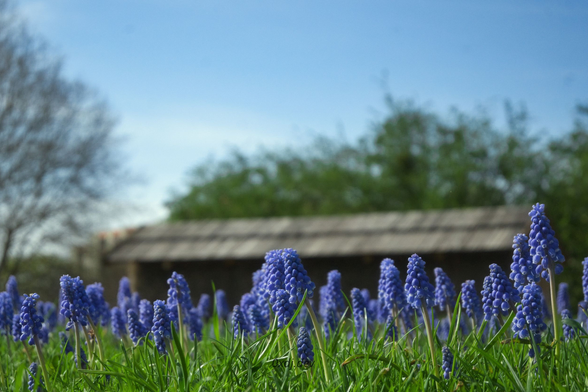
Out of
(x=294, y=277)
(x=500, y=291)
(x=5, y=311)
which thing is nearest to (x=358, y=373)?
(x=294, y=277)

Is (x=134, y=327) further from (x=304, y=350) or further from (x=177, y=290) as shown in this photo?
(x=304, y=350)

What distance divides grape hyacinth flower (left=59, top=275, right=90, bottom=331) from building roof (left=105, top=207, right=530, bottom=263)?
9.65 meters

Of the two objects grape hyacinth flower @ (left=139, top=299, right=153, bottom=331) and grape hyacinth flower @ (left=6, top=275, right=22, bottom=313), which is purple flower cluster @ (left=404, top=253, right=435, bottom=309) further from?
grape hyacinth flower @ (left=6, top=275, right=22, bottom=313)

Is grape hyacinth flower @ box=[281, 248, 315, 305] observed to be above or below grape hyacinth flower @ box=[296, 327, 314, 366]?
above

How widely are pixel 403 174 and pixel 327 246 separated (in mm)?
12784

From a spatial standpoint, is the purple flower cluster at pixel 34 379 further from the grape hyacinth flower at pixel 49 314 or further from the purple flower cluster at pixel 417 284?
the grape hyacinth flower at pixel 49 314

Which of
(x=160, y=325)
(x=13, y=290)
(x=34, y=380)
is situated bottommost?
(x=34, y=380)

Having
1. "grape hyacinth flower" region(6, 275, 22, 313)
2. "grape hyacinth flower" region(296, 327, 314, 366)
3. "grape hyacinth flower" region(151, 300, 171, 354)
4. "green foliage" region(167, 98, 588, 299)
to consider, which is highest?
"green foliage" region(167, 98, 588, 299)

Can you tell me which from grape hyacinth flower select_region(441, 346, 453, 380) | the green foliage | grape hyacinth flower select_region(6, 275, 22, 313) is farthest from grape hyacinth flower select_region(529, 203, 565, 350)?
the green foliage

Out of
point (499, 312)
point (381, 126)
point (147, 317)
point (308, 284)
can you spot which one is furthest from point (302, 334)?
point (381, 126)

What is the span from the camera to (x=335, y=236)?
47.2ft

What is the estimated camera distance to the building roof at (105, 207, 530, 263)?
43.0ft

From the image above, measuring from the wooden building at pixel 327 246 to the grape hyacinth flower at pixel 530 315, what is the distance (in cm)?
926

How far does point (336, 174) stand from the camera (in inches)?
1032
